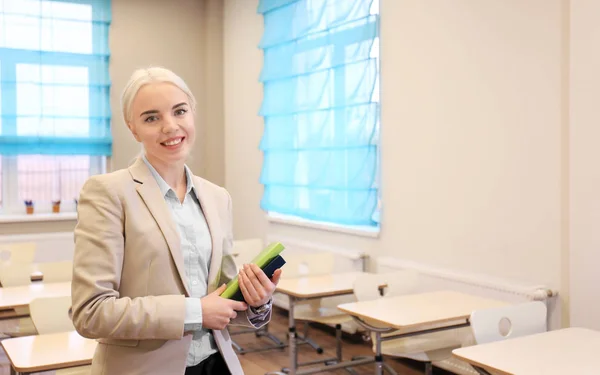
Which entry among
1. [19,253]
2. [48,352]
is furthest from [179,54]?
[48,352]

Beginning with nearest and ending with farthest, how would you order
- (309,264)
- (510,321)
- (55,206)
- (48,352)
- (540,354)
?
(540,354), (48,352), (510,321), (309,264), (55,206)

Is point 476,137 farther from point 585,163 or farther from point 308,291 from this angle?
point 308,291

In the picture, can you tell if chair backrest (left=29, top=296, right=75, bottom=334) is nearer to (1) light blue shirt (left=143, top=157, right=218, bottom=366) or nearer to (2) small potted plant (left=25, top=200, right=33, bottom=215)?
(1) light blue shirt (left=143, top=157, right=218, bottom=366)

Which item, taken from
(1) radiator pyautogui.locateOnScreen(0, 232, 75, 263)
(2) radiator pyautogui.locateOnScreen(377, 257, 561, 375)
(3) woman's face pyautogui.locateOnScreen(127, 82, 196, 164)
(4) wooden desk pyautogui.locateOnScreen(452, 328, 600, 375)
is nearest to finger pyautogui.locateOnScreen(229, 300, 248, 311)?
(3) woman's face pyautogui.locateOnScreen(127, 82, 196, 164)

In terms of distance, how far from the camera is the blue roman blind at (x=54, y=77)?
21.0ft

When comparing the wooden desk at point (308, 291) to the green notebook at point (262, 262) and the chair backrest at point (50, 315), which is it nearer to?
the chair backrest at point (50, 315)

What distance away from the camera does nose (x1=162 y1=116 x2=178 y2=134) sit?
1406 mm

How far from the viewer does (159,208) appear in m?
1.41

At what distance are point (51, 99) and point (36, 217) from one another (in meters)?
1.19

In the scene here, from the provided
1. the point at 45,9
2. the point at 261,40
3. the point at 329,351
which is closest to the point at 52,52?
the point at 45,9

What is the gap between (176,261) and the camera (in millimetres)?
1375

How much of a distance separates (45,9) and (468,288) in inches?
198

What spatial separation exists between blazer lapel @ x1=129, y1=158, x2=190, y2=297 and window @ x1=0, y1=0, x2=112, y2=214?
5552 millimetres

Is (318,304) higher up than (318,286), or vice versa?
(318,286)
